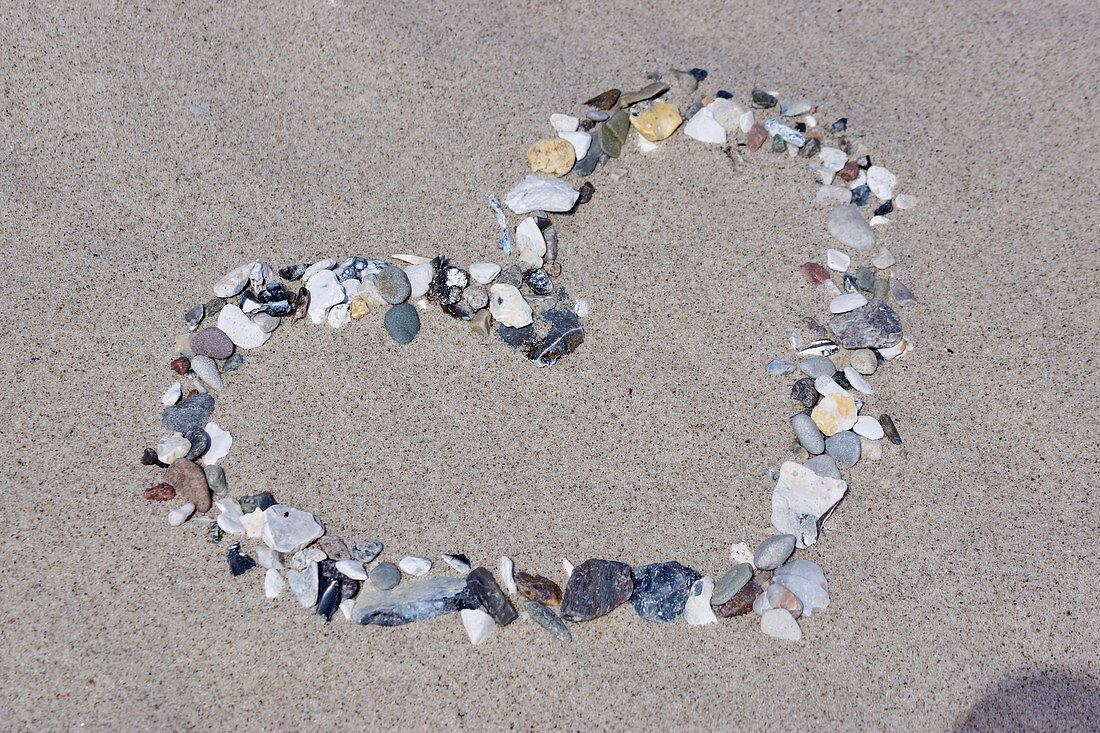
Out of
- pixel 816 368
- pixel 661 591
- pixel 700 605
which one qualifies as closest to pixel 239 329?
pixel 661 591

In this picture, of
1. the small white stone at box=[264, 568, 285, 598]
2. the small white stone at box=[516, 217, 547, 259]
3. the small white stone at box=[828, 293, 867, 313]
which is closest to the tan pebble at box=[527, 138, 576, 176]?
the small white stone at box=[516, 217, 547, 259]

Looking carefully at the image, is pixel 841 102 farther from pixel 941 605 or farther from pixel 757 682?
pixel 757 682

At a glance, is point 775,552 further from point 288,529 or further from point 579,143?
point 579,143

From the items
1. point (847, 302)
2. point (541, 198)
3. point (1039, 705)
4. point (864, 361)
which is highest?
point (541, 198)

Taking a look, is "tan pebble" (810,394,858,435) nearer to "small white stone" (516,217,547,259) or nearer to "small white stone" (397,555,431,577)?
"small white stone" (516,217,547,259)

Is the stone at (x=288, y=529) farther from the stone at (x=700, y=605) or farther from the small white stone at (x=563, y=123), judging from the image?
the small white stone at (x=563, y=123)
